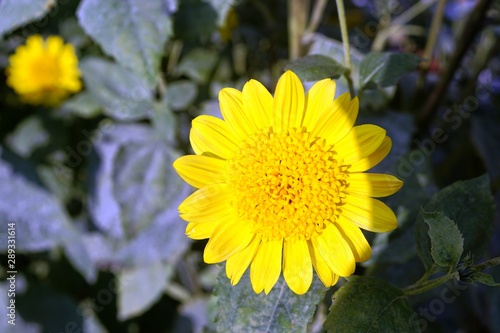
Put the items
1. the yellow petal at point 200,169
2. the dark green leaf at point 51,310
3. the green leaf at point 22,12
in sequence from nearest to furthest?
1. the yellow petal at point 200,169
2. the green leaf at point 22,12
3. the dark green leaf at point 51,310

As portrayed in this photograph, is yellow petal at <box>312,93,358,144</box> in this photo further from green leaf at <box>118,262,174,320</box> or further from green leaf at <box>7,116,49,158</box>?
green leaf at <box>7,116,49,158</box>

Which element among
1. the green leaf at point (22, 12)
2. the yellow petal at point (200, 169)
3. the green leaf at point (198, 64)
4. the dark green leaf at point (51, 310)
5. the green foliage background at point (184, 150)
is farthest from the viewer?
the dark green leaf at point (51, 310)

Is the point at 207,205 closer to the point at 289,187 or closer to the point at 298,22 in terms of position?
the point at 289,187

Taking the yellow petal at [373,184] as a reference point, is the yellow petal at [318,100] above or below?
above

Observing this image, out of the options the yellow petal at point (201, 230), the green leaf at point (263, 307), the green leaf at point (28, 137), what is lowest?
the green leaf at point (28, 137)

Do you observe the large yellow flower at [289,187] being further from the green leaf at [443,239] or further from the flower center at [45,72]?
the flower center at [45,72]

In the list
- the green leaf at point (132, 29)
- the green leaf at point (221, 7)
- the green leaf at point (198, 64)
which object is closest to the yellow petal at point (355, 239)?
the green leaf at point (132, 29)

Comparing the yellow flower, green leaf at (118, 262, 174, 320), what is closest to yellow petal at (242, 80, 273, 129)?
green leaf at (118, 262, 174, 320)
